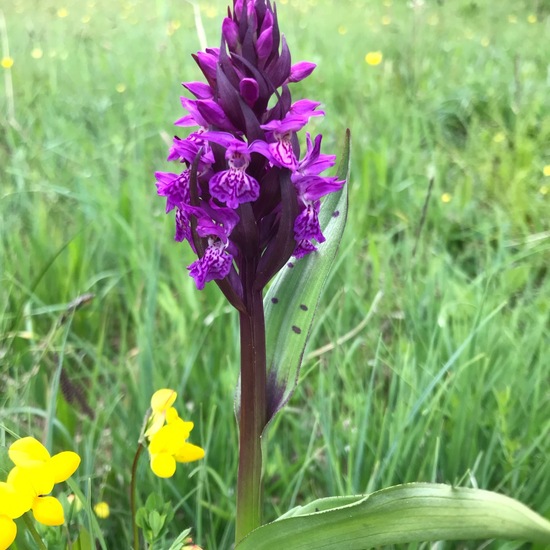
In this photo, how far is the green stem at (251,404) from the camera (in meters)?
0.69

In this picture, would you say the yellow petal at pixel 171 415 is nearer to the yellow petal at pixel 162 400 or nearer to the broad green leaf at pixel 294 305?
the yellow petal at pixel 162 400

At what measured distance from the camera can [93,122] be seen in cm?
246

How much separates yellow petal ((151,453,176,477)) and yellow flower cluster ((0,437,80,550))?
0.10 m

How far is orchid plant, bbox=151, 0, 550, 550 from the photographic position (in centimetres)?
57

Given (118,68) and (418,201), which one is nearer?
(418,201)

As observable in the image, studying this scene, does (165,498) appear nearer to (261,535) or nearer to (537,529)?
(261,535)

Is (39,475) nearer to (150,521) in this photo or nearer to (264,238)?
(150,521)

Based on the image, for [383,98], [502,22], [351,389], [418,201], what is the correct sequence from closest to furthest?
[351,389] < [418,201] < [383,98] < [502,22]

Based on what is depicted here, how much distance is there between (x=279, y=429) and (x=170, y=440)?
49 cm

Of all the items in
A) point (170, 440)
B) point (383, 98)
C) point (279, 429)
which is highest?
point (383, 98)

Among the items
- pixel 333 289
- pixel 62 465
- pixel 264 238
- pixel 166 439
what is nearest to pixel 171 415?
pixel 166 439

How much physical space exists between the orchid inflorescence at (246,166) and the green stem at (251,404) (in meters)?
0.02

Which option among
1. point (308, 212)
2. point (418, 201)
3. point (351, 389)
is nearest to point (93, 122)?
point (418, 201)

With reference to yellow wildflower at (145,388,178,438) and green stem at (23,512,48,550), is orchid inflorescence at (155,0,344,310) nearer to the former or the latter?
yellow wildflower at (145,388,178,438)
